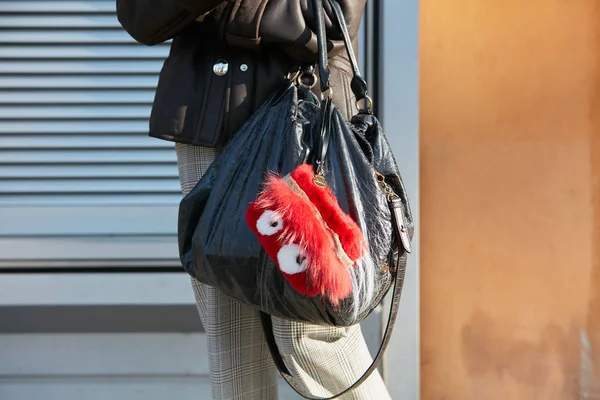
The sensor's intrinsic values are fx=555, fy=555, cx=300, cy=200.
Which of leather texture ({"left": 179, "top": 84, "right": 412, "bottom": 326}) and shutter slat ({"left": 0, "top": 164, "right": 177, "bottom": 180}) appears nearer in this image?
leather texture ({"left": 179, "top": 84, "right": 412, "bottom": 326})

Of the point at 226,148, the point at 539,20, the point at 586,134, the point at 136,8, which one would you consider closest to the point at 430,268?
the point at 586,134

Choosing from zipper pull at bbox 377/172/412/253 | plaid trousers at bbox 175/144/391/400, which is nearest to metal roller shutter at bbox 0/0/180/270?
plaid trousers at bbox 175/144/391/400

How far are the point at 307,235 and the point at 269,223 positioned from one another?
55 millimetres

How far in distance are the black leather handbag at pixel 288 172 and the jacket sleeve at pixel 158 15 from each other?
0.59 feet

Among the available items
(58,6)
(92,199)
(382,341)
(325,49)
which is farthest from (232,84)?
(58,6)

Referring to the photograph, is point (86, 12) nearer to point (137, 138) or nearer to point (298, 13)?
point (137, 138)

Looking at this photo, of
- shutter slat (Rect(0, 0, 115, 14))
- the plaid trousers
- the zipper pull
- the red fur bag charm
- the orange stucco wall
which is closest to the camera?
the red fur bag charm

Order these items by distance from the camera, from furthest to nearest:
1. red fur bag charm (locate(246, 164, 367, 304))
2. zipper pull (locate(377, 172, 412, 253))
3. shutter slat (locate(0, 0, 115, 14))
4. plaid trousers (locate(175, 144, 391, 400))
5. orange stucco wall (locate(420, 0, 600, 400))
Answer: shutter slat (locate(0, 0, 115, 14)), orange stucco wall (locate(420, 0, 600, 400)), plaid trousers (locate(175, 144, 391, 400)), zipper pull (locate(377, 172, 412, 253)), red fur bag charm (locate(246, 164, 367, 304))

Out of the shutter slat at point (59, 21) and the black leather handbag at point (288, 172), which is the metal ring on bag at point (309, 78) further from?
the shutter slat at point (59, 21)

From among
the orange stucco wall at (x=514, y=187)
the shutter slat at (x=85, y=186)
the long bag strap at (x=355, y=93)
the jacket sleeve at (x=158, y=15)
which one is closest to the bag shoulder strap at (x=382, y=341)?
the long bag strap at (x=355, y=93)

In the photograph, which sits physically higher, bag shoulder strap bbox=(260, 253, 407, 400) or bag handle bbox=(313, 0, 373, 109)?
bag handle bbox=(313, 0, 373, 109)

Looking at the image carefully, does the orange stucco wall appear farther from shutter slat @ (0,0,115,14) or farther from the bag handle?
shutter slat @ (0,0,115,14)

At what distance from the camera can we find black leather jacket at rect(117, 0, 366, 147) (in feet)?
2.88

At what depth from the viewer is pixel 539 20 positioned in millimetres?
1759
